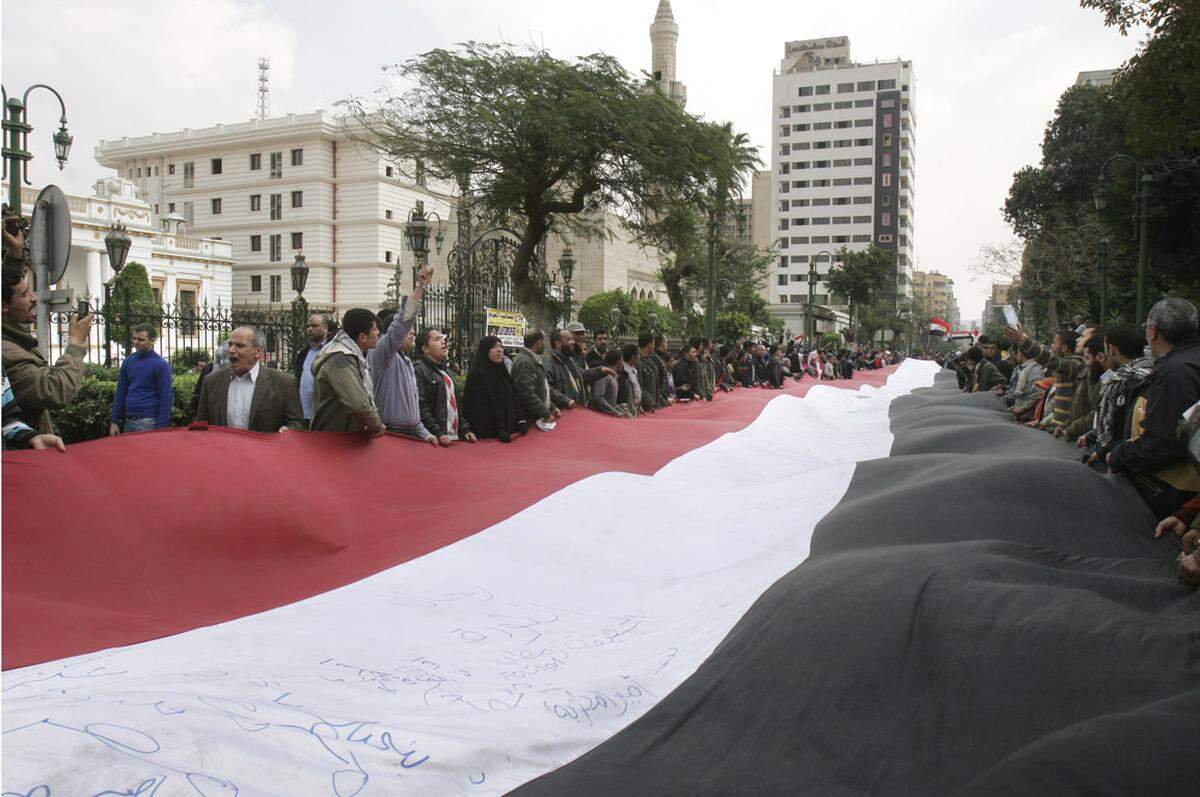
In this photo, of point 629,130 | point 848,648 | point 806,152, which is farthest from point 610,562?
point 806,152

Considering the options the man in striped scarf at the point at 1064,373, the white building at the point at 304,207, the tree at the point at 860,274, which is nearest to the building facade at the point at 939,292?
the tree at the point at 860,274

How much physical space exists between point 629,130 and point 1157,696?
57.6 feet

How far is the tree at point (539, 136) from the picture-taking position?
61.3ft

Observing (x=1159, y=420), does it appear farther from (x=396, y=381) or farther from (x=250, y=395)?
(x=250, y=395)

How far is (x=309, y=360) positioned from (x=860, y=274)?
56.3 metres

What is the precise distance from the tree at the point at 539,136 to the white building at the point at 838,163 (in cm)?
8755

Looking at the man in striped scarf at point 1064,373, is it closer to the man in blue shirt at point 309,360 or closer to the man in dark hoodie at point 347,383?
the man in dark hoodie at point 347,383

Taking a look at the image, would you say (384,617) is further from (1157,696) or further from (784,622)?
(1157,696)

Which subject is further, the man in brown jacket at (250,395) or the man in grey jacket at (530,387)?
the man in grey jacket at (530,387)

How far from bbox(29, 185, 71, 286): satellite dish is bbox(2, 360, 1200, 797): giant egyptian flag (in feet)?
8.76

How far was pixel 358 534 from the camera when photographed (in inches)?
194

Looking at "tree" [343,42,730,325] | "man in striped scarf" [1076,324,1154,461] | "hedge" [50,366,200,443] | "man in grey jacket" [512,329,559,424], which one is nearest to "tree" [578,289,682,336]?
"tree" [343,42,730,325]

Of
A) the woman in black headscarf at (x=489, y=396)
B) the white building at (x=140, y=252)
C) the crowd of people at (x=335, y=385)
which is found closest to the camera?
the crowd of people at (x=335, y=385)

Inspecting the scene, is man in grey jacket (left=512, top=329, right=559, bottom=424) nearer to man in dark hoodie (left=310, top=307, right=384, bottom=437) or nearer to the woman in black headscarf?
the woman in black headscarf
